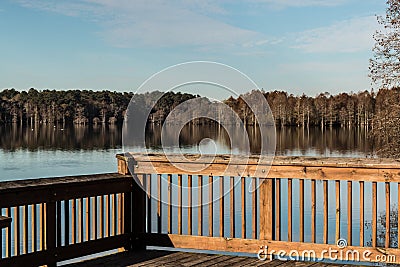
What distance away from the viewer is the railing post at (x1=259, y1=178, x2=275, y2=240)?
4801 millimetres

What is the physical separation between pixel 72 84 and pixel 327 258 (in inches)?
2243

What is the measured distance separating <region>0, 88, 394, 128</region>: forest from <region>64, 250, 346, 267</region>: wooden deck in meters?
31.8

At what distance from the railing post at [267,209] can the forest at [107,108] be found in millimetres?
31998

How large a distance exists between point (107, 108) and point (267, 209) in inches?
2472

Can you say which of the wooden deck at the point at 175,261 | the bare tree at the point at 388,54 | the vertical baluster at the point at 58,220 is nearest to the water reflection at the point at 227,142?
the wooden deck at the point at 175,261

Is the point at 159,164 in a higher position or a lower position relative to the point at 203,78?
lower

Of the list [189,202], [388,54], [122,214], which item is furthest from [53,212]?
[388,54]

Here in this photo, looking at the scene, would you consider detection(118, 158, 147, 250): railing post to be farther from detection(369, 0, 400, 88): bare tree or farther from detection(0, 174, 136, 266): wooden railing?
detection(369, 0, 400, 88): bare tree

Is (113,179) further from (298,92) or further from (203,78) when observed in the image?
(298,92)

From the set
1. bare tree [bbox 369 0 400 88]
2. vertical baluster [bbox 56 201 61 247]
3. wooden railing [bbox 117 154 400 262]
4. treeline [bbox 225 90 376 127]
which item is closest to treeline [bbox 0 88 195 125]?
treeline [bbox 225 90 376 127]

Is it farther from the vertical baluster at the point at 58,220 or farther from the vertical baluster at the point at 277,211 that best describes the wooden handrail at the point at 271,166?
the vertical baluster at the point at 58,220

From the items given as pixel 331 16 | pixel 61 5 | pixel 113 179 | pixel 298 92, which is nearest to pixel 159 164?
pixel 113 179

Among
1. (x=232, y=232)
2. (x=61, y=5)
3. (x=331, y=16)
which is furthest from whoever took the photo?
(x=61, y=5)

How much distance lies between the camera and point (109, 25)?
1276 inches
